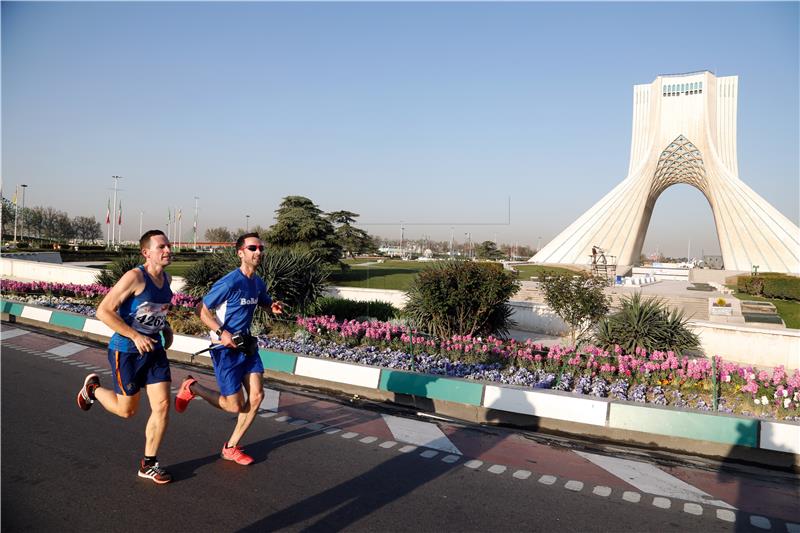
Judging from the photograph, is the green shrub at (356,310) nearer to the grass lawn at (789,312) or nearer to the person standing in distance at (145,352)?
the person standing in distance at (145,352)

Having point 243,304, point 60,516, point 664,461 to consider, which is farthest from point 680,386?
point 60,516

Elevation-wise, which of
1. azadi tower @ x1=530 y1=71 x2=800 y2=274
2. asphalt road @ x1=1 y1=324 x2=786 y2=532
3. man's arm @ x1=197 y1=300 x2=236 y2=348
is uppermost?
azadi tower @ x1=530 y1=71 x2=800 y2=274

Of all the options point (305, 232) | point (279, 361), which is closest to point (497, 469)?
point (279, 361)

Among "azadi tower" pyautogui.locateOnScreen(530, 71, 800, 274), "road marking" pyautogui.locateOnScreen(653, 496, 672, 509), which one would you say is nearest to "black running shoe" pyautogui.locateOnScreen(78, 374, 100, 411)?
"road marking" pyautogui.locateOnScreen(653, 496, 672, 509)

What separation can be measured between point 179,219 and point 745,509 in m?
76.3

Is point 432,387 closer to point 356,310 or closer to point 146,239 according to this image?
point 146,239

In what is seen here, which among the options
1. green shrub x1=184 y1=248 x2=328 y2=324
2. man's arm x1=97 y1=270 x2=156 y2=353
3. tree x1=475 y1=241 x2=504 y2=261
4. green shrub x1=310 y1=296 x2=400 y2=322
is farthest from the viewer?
tree x1=475 y1=241 x2=504 y2=261

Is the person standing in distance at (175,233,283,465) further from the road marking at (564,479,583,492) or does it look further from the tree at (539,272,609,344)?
the tree at (539,272,609,344)

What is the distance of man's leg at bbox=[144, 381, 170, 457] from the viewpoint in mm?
4434

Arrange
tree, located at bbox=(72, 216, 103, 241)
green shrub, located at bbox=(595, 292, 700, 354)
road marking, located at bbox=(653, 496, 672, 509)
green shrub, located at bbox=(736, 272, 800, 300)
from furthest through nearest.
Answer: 1. tree, located at bbox=(72, 216, 103, 241)
2. green shrub, located at bbox=(736, 272, 800, 300)
3. green shrub, located at bbox=(595, 292, 700, 354)
4. road marking, located at bbox=(653, 496, 672, 509)

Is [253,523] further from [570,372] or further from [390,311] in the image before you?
[390,311]

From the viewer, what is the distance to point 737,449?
5.85m

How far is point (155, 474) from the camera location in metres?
4.44

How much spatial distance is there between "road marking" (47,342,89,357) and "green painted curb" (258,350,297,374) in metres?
4.07
